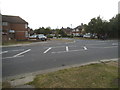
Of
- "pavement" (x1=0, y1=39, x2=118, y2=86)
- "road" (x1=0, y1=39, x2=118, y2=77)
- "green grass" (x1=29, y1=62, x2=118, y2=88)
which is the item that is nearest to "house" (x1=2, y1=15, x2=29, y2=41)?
"road" (x1=0, y1=39, x2=118, y2=77)

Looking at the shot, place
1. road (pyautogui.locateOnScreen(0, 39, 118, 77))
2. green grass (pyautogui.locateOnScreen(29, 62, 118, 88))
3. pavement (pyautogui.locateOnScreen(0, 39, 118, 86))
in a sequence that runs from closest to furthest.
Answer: green grass (pyautogui.locateOnScreen(29, 62, 118, 88)) → pavement (pyautogui.locateOnScreen(0, 39, 118, 86)) → road (pyautogui.locateOnScreen(0, 39, 118, 77))

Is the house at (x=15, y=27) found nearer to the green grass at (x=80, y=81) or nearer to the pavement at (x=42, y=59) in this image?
the pavement at (x=42, y=59)

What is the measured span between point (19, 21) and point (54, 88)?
122 feet

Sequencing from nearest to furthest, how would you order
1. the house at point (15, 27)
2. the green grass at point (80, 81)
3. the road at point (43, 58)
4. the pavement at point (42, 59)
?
the green grass at point (80, 81) → the pavement at point (42, 59) → the road at point (43, 58) → the house at point (15, 27)

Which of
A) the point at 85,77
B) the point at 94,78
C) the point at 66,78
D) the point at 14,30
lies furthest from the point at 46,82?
the point at 14,30

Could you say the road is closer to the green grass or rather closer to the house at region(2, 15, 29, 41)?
the green grass

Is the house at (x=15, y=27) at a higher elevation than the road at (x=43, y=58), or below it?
higher

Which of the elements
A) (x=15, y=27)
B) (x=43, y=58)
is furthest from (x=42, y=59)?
(x=15, y=27)

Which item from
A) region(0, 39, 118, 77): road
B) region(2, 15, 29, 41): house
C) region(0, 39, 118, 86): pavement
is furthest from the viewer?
region(2, 15, 29, 41): house

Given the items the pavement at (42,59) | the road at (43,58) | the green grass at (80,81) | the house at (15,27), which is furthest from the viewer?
the house at (15,27)

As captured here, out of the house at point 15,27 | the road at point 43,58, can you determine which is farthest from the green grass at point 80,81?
the house at point 15,27

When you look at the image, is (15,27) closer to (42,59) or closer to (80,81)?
(42,59)

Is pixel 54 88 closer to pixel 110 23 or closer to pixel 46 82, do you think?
pixel 46 82

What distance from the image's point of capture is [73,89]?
12.9 ft
